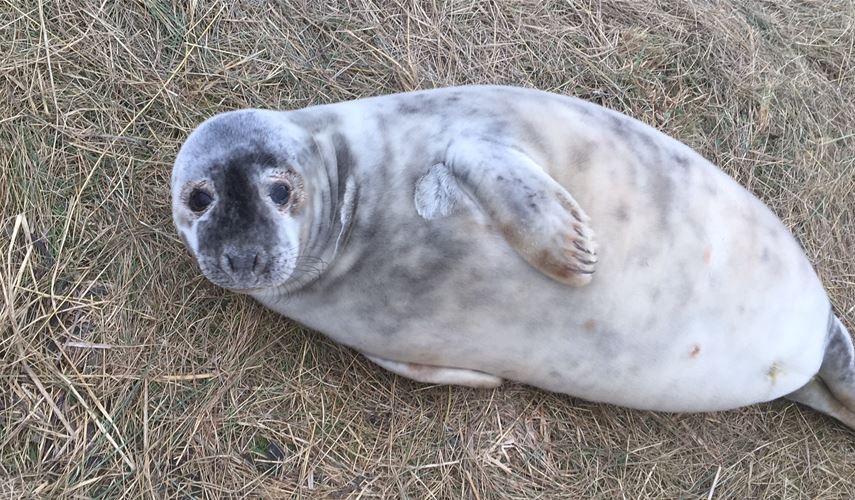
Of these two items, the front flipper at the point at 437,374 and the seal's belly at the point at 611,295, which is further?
the front flipper at the point at 437,374

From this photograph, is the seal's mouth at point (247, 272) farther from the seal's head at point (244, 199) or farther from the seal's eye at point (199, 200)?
the seal's eye at point (199, 200)

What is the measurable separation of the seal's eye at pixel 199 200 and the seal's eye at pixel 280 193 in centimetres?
16

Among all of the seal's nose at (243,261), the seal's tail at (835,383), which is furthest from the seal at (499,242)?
the seal's tail at (835,383)

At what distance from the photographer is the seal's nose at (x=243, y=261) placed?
1.77 meters

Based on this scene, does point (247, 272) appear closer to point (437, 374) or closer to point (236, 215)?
point (236, 215)

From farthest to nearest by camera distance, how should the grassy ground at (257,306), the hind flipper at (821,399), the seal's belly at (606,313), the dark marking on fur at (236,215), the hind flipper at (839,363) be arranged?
the hind flipper at (821,399) < the hind flipper at (839,363) < the grassy ground at (257,306) < the seal's belly at (606,313) < the dark marking on fur at (236,215)

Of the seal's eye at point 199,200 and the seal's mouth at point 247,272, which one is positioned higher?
the seal's eye at point 199,200

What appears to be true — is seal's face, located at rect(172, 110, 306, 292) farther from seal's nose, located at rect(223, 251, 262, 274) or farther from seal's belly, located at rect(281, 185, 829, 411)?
seal's belly, located at rect(281, 185, 829, 411)

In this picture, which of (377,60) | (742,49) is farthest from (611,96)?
(377,60)

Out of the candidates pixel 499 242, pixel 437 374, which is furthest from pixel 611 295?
pixel 437 374

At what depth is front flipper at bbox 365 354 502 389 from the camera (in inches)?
89.2

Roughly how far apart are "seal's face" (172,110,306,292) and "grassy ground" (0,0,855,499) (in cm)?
57

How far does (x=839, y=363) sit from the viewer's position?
2564 millimetres

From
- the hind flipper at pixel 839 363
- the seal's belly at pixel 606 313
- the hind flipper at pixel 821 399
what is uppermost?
the seal's belly at pixel 606 313
